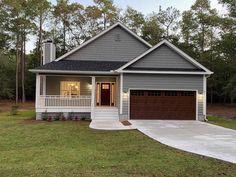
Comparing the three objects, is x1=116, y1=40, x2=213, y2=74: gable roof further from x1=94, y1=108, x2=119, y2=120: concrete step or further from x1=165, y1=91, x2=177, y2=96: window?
x1=94, y1=108, x2=119, y2=120: concrete step

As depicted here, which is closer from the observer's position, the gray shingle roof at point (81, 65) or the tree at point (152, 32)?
the gray shingle roof at point (81, 65)

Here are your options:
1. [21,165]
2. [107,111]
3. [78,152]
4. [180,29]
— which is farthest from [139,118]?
[180,29]

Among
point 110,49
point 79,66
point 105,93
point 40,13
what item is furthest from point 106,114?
point 40,13

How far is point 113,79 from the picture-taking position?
21.6 meters

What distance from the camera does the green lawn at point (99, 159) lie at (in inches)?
266

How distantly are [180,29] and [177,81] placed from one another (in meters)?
26.2

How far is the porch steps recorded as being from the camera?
19.4 metres

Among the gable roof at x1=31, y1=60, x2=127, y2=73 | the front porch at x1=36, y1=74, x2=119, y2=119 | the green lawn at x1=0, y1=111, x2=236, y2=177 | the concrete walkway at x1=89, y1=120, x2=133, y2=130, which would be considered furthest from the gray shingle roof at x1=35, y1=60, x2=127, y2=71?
the green lawn at x1=0, y1=111, x2=236, y2=177

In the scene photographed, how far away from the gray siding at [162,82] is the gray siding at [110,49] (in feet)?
12.9

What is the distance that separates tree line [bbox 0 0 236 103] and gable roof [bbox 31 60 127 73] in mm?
19244

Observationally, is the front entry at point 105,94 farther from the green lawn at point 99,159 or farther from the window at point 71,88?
the green lawn at point 99,159

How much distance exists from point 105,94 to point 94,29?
23.3 metres

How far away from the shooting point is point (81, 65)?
20.9 meters

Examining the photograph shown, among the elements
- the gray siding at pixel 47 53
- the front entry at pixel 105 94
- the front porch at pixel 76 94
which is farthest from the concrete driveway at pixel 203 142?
the gray siding at pixel 47 53
